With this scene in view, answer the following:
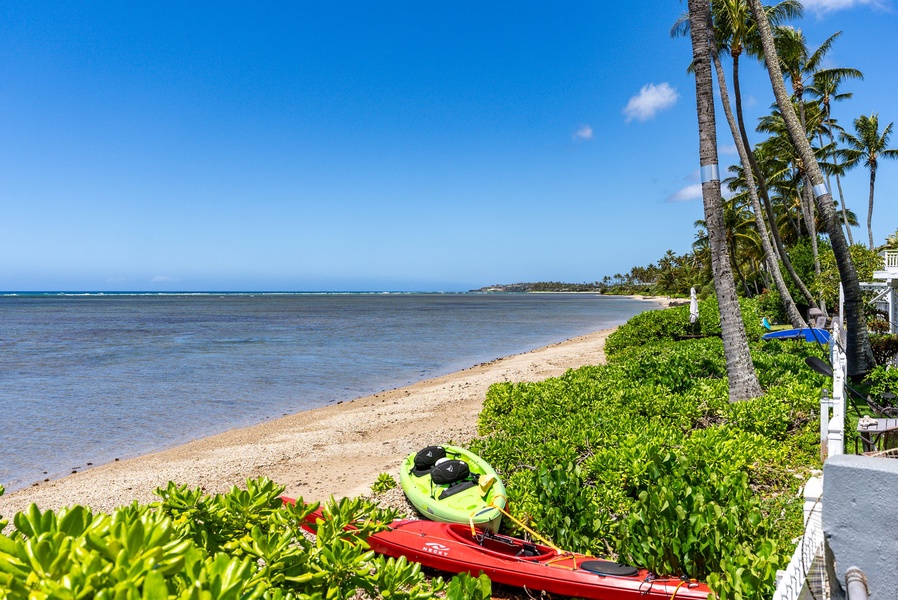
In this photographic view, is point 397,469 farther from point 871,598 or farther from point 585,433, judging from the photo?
point 871,598

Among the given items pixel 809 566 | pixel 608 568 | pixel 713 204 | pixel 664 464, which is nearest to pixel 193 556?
pixel 809 566

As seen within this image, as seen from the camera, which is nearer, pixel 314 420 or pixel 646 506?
pixel 646 506

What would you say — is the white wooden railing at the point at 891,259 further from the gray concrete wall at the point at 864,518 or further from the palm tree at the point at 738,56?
the gray concrete wall at the point at 864,518

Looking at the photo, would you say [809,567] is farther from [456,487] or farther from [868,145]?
[868,145]

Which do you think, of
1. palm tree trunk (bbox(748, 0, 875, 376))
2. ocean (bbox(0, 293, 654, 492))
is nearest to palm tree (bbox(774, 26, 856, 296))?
palm tree trunk (bbox(748, 0, 875, 376))

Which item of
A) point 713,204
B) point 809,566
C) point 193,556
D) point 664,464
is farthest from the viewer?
point 713,204

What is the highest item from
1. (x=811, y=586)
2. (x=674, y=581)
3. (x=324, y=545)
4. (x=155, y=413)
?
(x=324, y=545)

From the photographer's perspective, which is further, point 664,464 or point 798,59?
point 798,59

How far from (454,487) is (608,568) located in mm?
2328

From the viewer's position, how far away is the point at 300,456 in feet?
34.5

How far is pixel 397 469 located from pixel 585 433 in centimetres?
342

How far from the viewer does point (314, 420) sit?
1398 centimetres

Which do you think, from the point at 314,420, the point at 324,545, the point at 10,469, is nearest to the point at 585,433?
the point at 324,545

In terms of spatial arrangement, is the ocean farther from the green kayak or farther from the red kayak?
the red kayak
